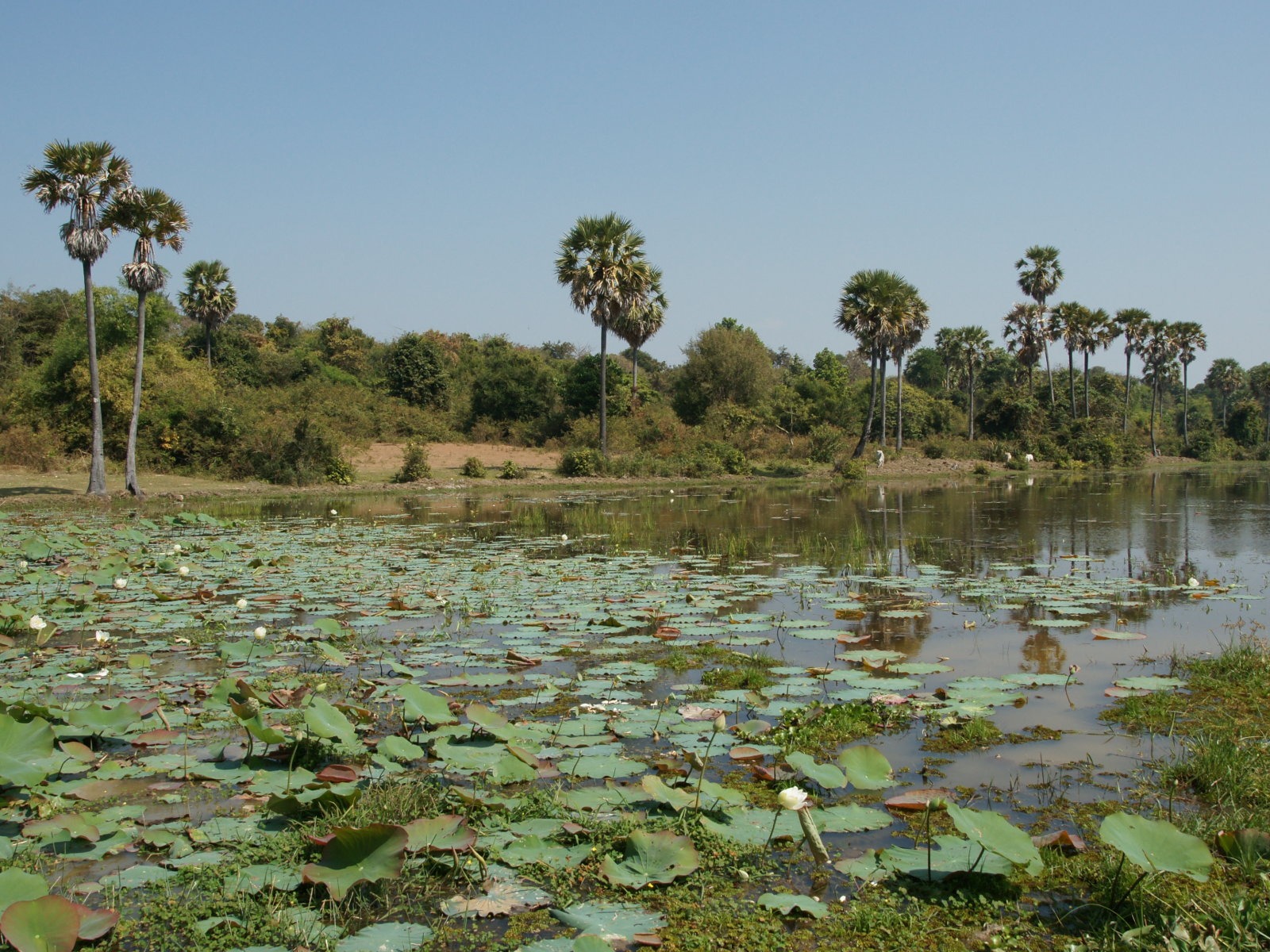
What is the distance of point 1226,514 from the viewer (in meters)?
18.7

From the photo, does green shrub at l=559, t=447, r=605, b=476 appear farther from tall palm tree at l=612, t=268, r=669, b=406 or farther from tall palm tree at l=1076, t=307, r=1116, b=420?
tall palm tree at l=1076, t=307, r=1116, b=420

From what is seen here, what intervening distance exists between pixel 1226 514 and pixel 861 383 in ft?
114

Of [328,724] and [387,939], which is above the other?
[328,724]

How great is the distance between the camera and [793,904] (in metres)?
2.92

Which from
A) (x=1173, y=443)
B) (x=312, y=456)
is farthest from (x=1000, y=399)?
(x=312, y=456)

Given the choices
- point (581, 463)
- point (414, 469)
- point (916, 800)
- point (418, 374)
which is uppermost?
point (418, 374)

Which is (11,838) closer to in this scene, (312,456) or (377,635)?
(377,635)

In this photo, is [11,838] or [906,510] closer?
[11,838]

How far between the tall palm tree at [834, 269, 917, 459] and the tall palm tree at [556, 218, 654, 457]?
973 centimetres

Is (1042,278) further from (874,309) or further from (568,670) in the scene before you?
(568,670)

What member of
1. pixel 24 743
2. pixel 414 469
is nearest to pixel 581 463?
pixel 414 469

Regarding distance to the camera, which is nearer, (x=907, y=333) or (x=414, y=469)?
(x=414, y=469)

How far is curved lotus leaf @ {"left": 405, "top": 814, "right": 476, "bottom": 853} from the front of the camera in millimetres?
3215

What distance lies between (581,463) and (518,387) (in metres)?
11.3
